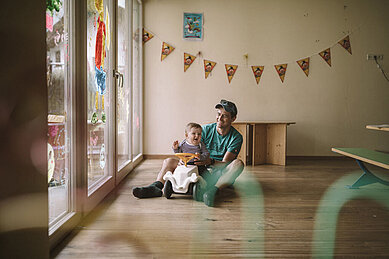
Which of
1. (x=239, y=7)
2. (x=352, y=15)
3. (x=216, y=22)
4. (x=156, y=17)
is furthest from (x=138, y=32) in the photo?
(x=352, y=15)

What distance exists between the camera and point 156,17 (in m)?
4.02

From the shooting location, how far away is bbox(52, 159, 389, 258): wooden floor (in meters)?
1.28

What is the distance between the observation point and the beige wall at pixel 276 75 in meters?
4.02

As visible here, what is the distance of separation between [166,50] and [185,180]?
2.50 metres

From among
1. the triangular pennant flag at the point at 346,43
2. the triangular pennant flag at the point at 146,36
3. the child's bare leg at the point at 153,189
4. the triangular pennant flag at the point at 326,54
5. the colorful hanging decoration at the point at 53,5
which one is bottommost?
the child's bare leg at the point at 153,189

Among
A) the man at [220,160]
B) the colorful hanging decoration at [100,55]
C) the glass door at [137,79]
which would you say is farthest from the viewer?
the glass door at [137,79]

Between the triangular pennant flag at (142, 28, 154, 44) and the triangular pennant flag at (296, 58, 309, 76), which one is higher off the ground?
the triangular pennant flag at (142, 28, 154, 44)

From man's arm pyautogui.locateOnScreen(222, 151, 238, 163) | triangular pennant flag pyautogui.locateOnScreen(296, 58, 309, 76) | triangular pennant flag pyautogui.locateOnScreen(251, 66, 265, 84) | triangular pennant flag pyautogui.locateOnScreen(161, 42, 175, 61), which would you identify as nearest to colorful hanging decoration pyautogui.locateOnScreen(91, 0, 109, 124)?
man's arm pyautogui.locateOnScreen(222, 151, 238, 163)

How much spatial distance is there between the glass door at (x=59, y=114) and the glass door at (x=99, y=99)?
277 mm

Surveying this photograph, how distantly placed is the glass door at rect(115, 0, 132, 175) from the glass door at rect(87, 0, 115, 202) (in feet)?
1.08

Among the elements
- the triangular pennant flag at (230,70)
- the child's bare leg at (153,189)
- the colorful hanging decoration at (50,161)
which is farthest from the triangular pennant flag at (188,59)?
the colorful hanging decoration at (50,161)

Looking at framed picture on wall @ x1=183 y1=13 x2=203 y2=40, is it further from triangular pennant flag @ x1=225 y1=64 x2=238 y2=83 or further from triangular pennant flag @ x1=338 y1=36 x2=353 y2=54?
triangular pennant flag @ x1=338 y1=36 x2=353 y2=54

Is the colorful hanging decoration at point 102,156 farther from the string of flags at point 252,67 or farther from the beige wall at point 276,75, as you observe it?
the string of flags at point 252,67

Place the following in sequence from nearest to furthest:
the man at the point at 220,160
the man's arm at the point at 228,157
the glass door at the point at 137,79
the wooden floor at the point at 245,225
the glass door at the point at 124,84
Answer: the wooden floor at the point at 245,225
the man at the point at 220,160
the man's arm at the point at 228,157
the glass door at the point at 124,84
the glass door at the point at 137,79
